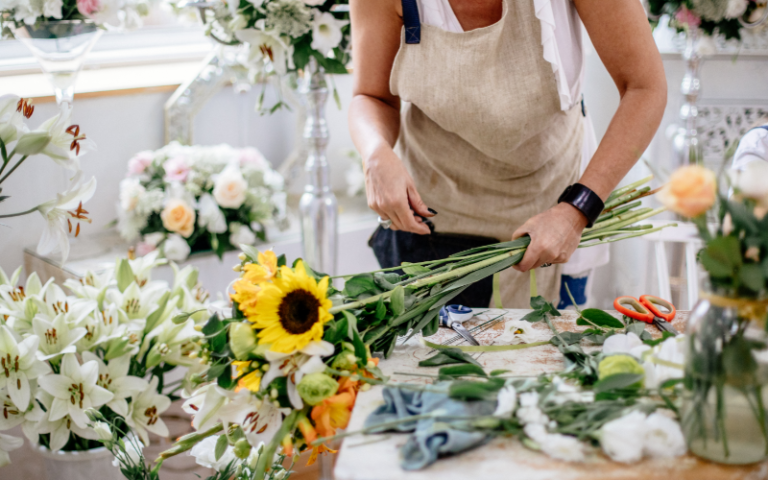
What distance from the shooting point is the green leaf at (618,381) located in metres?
0.60

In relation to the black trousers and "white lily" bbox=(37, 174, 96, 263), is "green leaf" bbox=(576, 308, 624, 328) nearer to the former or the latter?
the black trousers

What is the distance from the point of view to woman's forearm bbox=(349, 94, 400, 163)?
1022mm

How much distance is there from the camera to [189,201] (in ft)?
5.87

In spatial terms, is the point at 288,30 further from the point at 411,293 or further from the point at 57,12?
the point at 411,293

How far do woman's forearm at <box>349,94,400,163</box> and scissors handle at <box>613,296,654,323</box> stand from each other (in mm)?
416

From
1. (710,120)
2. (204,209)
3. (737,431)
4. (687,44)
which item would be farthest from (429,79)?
(710,120)

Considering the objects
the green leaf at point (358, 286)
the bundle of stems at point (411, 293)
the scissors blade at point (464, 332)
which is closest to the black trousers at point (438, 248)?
the bundle of stems at point (411, 293)

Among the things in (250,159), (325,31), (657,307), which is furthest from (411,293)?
(250,159)

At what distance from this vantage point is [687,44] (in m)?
1.99

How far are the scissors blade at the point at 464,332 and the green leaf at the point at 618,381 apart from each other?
208 millimetres

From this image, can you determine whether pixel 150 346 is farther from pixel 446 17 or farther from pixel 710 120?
pixel 710 120

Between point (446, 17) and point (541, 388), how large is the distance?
68 cm

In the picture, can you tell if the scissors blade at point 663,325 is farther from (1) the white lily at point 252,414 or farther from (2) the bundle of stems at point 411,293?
(1) the white lily at point 252,414

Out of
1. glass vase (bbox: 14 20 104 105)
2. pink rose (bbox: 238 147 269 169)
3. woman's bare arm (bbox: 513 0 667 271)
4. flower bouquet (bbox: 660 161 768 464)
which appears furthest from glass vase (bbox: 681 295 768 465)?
pink rose (bbox: 238 147 269 169)
